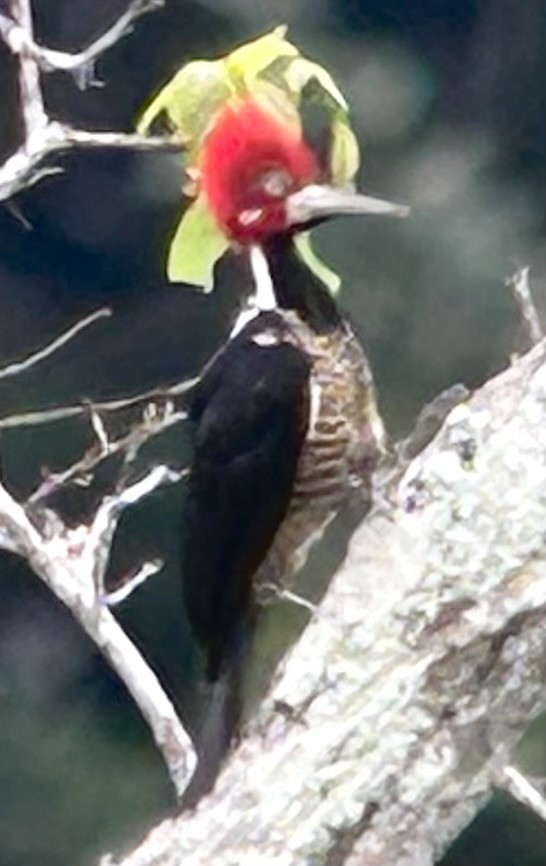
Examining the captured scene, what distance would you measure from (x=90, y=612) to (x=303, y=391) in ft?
0.64

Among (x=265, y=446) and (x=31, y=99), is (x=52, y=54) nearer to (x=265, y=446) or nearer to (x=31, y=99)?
(x=31, y=99)

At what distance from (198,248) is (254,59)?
0.21m

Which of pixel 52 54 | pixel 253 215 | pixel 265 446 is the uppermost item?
pixel 52 54

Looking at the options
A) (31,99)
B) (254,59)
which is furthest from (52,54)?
(254,59)

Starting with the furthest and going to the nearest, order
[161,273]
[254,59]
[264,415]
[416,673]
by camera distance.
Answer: [161,273] < [264,415] < [254,59] < [416,673]

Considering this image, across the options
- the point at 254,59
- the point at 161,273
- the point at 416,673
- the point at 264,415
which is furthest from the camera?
the point at 161,273

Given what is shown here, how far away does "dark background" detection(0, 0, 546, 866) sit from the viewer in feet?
9.16

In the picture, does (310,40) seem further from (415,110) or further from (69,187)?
(69,187)

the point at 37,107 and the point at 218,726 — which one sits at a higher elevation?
the point at 37,107

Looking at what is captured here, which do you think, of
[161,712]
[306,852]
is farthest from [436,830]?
[161,712]

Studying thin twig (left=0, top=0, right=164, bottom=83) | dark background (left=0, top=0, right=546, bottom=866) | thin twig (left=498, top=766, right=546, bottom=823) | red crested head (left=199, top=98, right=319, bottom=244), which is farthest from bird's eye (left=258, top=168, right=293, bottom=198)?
dark background (left=0, top=0, right=546, bottom=866)

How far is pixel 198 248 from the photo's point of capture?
1.75 meters

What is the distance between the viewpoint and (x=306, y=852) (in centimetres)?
149

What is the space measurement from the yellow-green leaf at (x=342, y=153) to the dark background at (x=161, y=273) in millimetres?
1038
